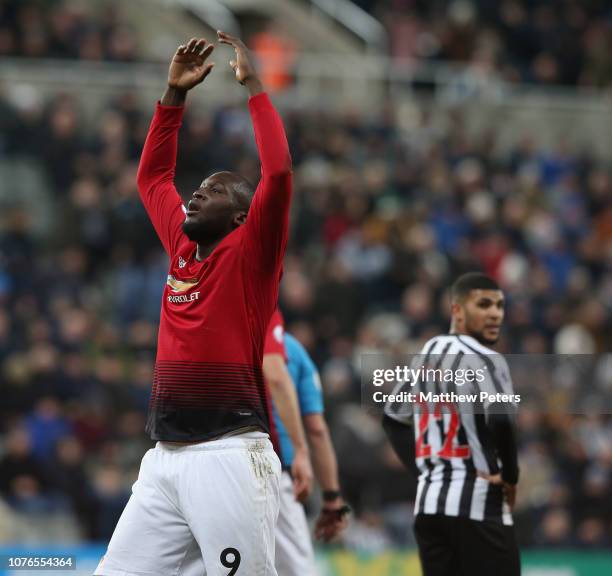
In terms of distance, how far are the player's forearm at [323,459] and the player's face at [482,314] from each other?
1.30m

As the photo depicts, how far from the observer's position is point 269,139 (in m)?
5.18

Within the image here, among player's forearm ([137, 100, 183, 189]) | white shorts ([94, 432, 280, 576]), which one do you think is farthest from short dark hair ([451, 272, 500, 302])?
white shorts ([94, 432, 280, 576])

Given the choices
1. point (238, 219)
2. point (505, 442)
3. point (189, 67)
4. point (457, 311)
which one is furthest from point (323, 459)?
point (189, 67)

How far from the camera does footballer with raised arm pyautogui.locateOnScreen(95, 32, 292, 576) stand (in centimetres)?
516

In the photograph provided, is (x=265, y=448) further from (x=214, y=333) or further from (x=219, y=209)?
(x=219, y=209)

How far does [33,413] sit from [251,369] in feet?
24.0

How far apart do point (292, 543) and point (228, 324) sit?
2.35m

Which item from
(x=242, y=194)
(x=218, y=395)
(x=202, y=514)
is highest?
(x=242, y=194)

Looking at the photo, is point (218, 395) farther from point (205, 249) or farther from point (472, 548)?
point (472, 548)

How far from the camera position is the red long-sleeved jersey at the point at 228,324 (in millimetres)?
5234

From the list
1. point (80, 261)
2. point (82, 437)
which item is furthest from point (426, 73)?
point (82, 437)

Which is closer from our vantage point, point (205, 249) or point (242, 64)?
point (242, 64)

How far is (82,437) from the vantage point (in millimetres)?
12367

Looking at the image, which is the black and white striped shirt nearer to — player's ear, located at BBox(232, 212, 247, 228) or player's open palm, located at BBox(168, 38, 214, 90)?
player's ear, located at BBox(232, 212, 247, 228)
